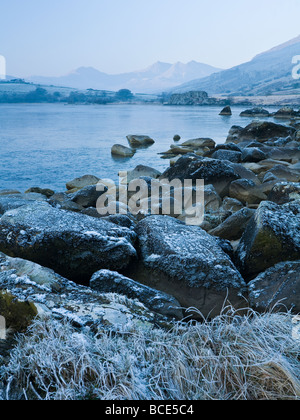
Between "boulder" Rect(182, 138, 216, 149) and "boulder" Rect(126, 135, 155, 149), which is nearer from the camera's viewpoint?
"boulder" Rect(182, 138, 216, 149)

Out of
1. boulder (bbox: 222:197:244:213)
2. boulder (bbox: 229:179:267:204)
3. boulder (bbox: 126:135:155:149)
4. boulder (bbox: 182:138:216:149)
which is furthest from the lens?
boulder (bbox: 126:135:155:149)

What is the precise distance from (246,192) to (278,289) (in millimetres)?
4051

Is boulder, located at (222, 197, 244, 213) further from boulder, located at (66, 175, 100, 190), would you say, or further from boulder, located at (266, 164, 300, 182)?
boulder, located at (66, 175, 100, 190)

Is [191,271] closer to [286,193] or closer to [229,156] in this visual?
[286,193]

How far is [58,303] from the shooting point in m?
2.40

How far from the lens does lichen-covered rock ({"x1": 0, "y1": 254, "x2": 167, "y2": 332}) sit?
225 cm

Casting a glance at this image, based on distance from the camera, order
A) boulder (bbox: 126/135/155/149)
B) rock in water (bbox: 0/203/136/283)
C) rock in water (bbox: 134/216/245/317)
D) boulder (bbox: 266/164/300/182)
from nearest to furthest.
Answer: rock in water (bbox: 134/216/245/317)
rock in water (bbox: 0/203/136/283)
boulder (bbox: 266/164/300/182)
boulder (bbox: 126/135/155/149)

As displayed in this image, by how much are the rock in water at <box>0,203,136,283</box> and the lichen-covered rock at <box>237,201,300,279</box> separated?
4.03 feet

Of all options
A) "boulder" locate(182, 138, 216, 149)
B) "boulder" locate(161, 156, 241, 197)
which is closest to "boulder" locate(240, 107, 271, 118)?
"boulder" locate(182, 138, 216, 149)

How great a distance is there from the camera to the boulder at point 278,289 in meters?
2.95

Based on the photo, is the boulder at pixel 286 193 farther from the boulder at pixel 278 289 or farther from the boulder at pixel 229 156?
the boulder at pixel 229 156

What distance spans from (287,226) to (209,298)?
3.99 ft

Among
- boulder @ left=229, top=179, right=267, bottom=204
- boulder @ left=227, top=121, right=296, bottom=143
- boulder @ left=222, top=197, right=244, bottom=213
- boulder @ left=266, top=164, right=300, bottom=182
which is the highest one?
boulder @ left=227, top=121, right=296, bottom=143

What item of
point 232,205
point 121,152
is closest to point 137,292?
point 232,205
